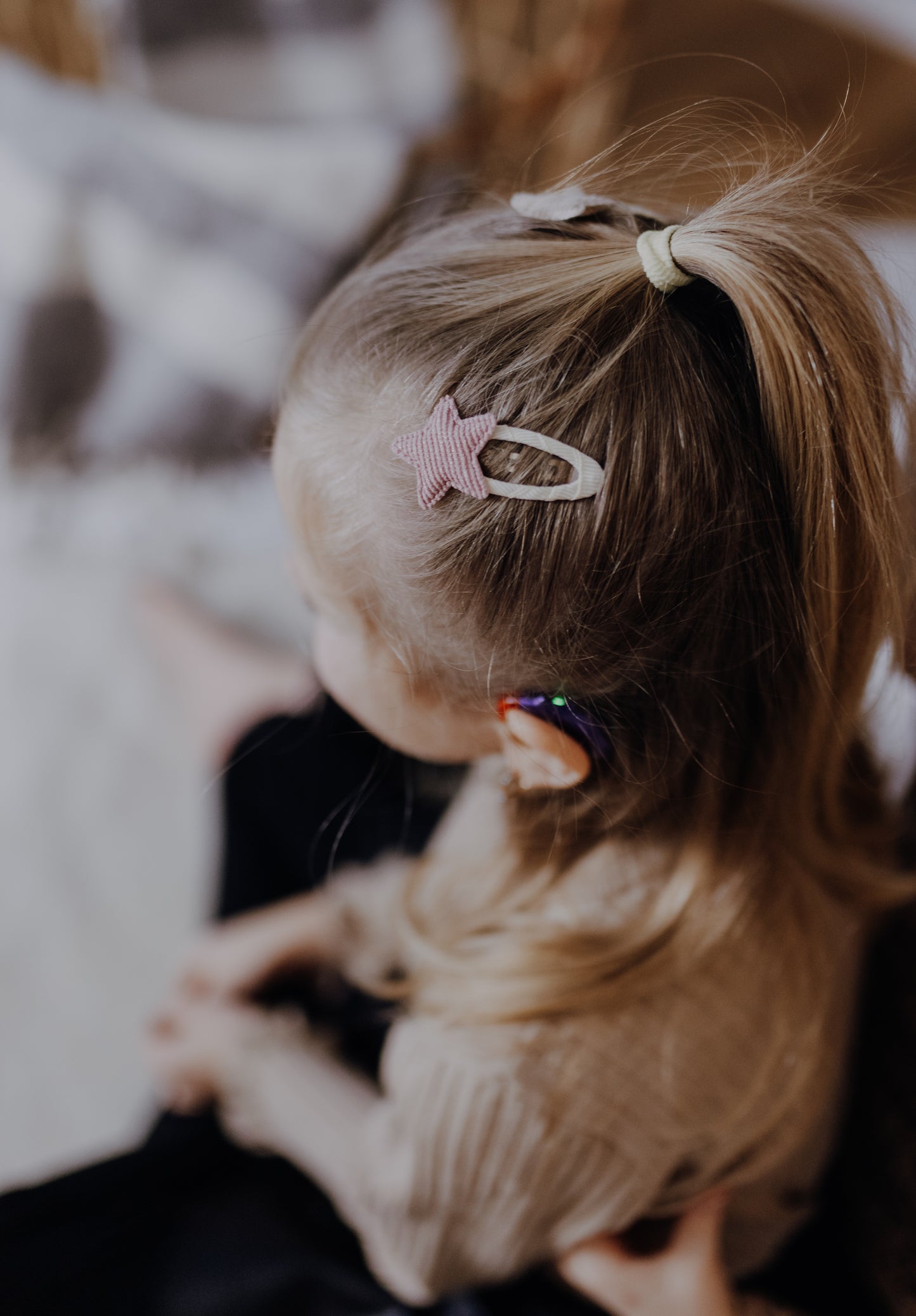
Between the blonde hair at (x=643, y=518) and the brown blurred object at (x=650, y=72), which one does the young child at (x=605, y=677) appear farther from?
the brown blurred object at (x=650, y=72)

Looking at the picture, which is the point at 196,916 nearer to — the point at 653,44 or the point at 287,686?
the point at 287,686

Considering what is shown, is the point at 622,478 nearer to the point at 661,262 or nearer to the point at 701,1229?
the point at 661,262

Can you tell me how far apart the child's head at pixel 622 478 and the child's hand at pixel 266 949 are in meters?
0.39

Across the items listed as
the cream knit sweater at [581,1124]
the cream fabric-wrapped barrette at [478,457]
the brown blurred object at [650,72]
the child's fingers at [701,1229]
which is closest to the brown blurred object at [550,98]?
the brown blurred object at [650,72]

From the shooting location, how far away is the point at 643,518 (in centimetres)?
41

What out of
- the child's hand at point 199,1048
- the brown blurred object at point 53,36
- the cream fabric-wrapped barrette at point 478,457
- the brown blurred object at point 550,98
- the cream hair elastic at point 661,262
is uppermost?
the brown blurred object at point 550,98

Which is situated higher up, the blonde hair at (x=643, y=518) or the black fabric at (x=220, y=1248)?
the blonde hair at (x=643, y=518)

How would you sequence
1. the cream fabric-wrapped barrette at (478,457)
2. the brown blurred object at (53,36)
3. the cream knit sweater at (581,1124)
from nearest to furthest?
the cream fabric-wrapped barrette at (478,457)
the cream knit sweater at (581,1124)
the brown blurred object at (53,36)

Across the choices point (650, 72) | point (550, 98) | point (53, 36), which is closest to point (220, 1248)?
point (550, 98)

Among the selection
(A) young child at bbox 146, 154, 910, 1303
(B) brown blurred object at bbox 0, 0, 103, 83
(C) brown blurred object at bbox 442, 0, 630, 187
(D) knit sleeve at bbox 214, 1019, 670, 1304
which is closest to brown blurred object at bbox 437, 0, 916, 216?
(C) brown blurred object at bbox 442, 0, 630, 187

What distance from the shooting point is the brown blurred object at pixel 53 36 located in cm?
153

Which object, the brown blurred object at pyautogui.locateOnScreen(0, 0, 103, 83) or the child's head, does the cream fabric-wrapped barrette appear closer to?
the child's head

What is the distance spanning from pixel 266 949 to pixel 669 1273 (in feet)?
1.37

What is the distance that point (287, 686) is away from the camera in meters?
1.05
